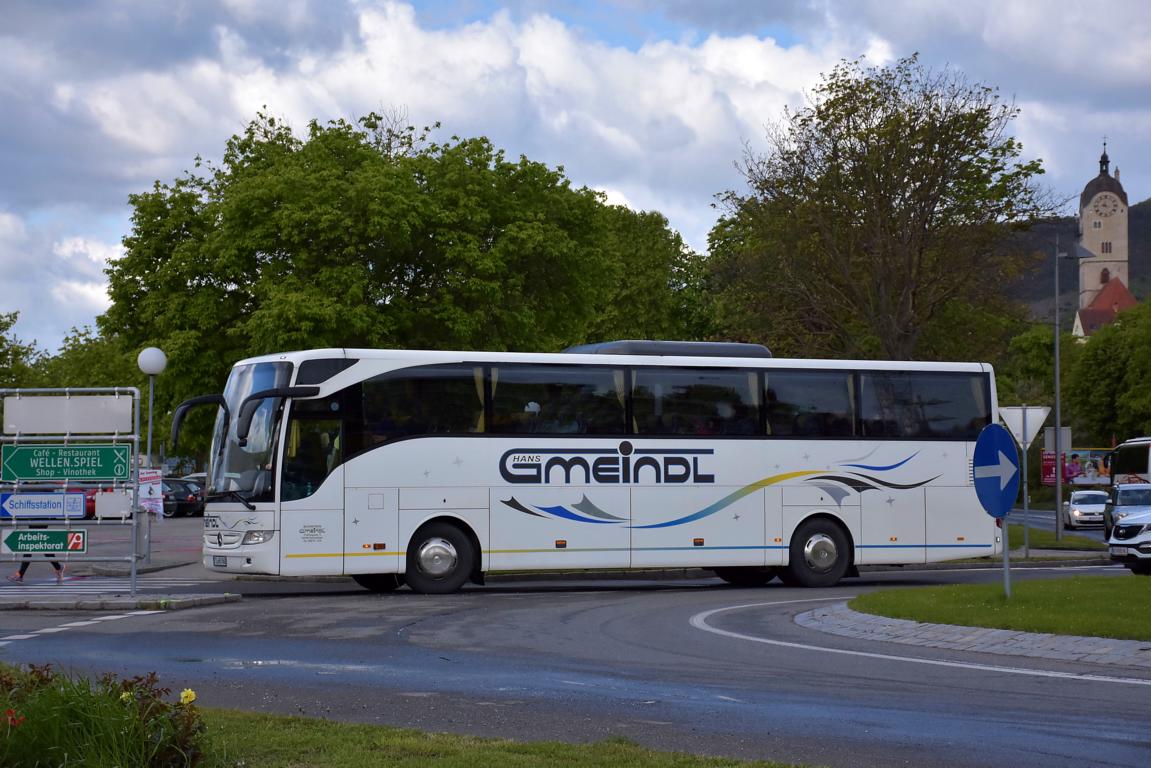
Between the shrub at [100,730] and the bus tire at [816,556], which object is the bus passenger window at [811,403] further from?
the shrub at [100,730]

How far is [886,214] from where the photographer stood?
3688 cm

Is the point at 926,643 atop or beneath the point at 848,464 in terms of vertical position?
beneath

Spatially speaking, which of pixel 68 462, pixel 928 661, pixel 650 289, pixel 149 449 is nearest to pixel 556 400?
pixel 149 449

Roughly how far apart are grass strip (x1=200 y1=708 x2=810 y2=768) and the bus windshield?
13.3 metres

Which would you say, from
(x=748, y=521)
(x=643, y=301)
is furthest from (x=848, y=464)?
(x=643, y=301)

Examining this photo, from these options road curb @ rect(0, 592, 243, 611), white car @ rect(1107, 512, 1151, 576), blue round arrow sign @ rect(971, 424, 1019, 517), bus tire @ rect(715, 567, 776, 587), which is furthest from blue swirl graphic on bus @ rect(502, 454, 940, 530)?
blue round arrow sign @ rect(971, 424, 1019, 517)

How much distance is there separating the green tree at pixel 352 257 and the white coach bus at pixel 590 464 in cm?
1465

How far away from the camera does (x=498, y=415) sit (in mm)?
23297

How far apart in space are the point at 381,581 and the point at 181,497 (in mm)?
41743

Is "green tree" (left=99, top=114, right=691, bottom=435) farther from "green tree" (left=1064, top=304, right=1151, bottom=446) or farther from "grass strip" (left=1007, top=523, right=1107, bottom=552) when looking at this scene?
"green tree" (left=1064, top=304, right=1151, bottom=446)

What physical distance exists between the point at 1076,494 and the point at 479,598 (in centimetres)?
4361

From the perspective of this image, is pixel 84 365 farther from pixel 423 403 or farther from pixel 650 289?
pixel 423 403

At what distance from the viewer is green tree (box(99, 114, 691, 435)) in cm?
3869

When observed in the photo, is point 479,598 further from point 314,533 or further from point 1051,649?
point 1051,649
